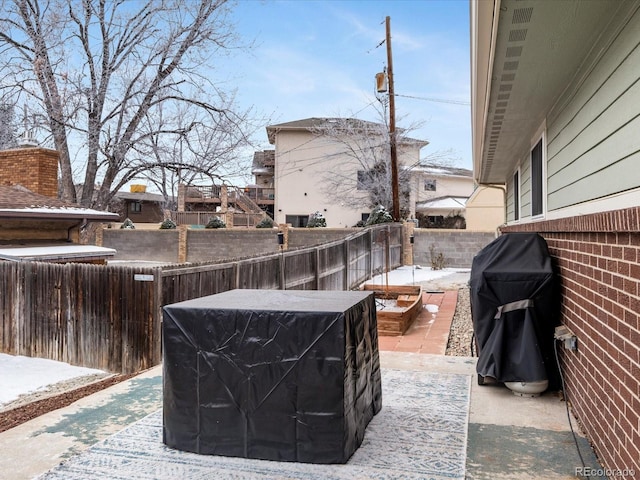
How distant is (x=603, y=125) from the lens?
3.31 m

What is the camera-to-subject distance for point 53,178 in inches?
481

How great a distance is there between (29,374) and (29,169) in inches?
289

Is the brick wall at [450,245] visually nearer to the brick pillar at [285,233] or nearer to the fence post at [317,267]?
the brick pillar at [285,233]

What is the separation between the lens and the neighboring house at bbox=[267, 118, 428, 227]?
98.5ft

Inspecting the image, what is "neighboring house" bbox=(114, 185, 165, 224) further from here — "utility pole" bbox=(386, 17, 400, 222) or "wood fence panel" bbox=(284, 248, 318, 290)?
"wood fence panel" bbox=(284, 248, 318, 290)

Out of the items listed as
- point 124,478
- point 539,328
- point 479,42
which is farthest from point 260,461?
point 479,42

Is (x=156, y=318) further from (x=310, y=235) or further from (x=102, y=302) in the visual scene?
(x=310, y=235)

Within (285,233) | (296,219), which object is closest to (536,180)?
(285,233)

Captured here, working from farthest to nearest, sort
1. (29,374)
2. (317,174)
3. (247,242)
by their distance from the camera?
1. (317,174)
2. (247,242)
3. (29,374)

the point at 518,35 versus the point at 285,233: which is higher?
the point at 518,35

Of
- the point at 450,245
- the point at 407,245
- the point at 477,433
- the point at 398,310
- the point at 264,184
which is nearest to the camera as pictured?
the point at 477,433

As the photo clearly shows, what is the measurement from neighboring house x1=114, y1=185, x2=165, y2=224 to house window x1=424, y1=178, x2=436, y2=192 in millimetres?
20146

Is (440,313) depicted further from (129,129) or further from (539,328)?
(129,129)

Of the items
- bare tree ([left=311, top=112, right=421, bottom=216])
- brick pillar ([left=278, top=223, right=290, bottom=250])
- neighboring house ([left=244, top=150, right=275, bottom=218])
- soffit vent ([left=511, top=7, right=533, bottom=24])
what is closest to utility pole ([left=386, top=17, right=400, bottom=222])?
brick pillar ([left=278, top=223, right=290, bottom=250])
